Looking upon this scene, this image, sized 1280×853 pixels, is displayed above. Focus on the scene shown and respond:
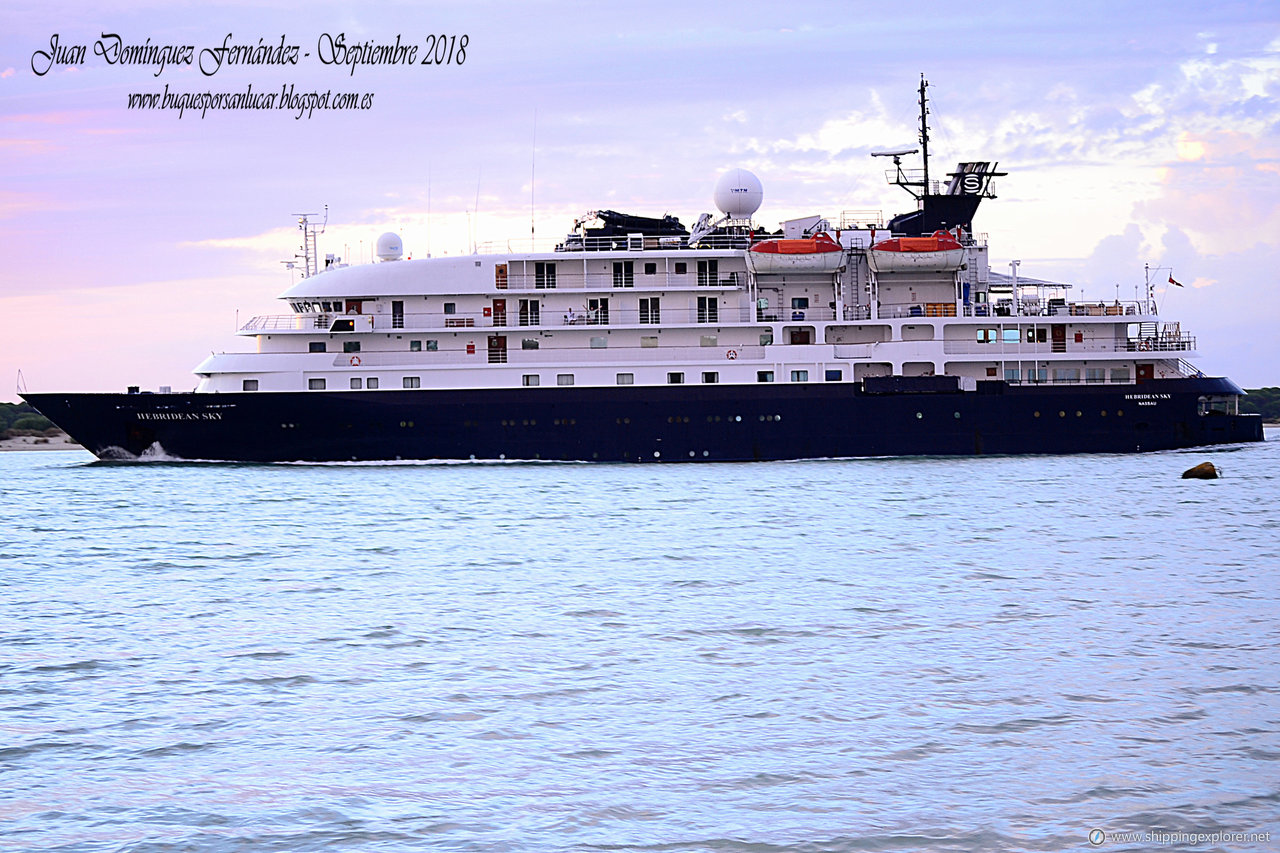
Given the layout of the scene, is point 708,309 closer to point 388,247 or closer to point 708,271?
point 708,271

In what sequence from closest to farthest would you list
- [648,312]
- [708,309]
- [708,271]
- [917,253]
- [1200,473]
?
1. [1200,473]
2. [917,253]
3. [648,312]
4. [708,309]
5. [708,271]

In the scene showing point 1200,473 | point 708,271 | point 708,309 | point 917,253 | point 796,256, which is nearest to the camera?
point 1200,473

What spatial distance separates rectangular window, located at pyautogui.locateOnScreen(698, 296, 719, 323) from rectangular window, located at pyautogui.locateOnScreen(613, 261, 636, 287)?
2.72m

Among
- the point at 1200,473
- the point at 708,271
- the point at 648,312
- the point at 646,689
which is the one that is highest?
the point at 708,271

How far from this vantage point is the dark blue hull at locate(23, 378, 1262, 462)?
4434cm

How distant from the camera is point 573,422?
146 feet

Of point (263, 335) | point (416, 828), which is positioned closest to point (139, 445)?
point (263, 335)

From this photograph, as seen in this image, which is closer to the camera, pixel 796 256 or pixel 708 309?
pixel 796 256

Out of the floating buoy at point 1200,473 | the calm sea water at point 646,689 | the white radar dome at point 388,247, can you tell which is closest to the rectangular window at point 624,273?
the white radar dome at point 388,247

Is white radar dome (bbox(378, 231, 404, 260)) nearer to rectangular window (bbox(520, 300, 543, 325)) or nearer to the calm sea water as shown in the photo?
rectangular window (bbox(520, 300, 543, 325))

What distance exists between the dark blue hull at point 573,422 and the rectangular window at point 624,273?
4.48 meters

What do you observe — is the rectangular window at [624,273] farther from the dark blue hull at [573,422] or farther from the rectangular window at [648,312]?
the dark blue hull at [573,422]

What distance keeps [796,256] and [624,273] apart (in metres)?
6.54

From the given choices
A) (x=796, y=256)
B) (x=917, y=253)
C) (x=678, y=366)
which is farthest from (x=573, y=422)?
(x=917, y=253)
